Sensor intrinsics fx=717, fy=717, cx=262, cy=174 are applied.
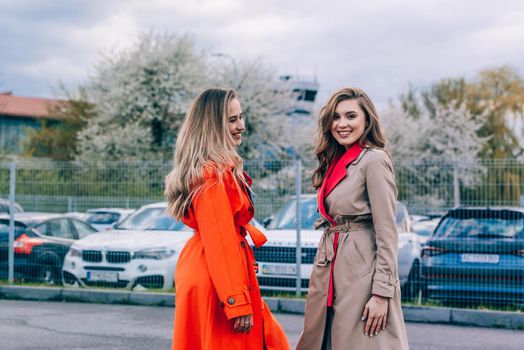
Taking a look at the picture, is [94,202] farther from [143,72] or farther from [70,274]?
[143,72]

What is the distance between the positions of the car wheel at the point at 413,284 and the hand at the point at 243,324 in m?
6.84

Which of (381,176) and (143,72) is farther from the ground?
(143,72)

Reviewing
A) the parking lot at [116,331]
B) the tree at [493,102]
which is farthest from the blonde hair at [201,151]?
the tree at [493,102]

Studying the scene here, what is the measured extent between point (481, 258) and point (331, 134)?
6.13 meters

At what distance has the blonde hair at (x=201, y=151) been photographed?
3648 mm

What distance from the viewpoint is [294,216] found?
→ 11117 millimetres

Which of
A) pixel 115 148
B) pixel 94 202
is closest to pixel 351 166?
pixel 94 202

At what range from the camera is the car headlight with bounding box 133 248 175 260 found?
10.8 metres

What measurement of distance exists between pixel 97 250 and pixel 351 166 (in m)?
7.98

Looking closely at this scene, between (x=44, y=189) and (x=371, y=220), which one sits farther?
(x=44, y=189)

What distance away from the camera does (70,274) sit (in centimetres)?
1132

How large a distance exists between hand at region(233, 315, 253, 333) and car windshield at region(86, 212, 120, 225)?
967cm

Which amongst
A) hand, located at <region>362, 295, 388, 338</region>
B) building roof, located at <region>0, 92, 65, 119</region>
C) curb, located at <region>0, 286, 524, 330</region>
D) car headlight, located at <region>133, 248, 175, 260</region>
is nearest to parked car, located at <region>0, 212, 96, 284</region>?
curb, located at <region>0, 286, 524, 330</region>

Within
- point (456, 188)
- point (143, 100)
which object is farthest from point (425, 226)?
point (143, 100)
